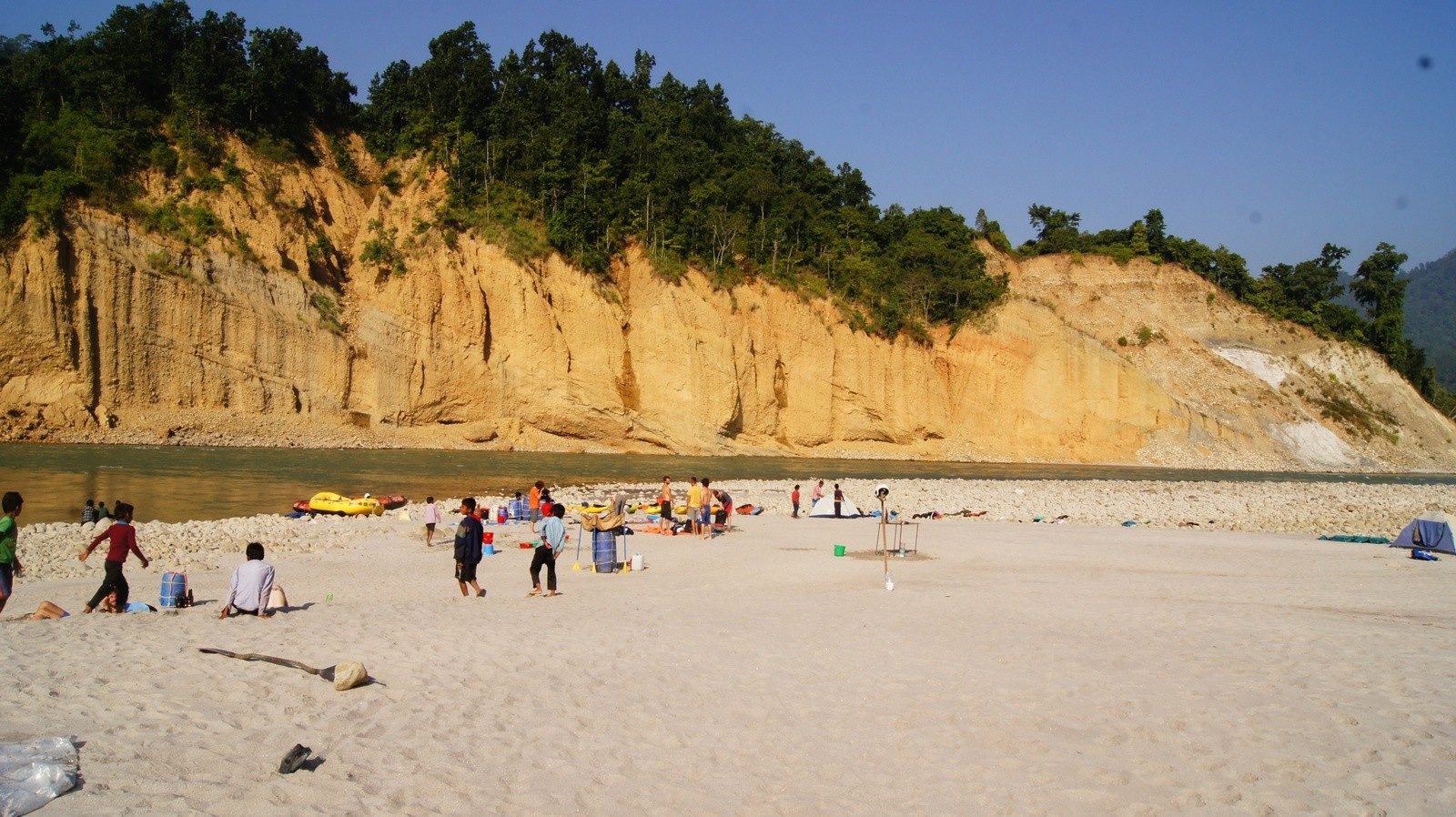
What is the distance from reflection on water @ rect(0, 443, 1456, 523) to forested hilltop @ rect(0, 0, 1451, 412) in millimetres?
12685

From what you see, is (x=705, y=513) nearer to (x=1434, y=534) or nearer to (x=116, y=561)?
(x=116, y=561)

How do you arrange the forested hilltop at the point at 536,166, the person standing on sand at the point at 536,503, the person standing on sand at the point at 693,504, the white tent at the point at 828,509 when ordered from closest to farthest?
1. the person standing on sand at the point at 693,504
2. the person standing on sand at the point at 536,503
3. the white tent at the point at 828,509
4. the forested hilltop at the point at 536,166

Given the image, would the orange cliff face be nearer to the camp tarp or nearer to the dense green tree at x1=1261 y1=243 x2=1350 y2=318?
the dense green tree at x1=1261 y1=243 x2=1350 y2=318

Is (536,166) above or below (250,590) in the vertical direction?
above

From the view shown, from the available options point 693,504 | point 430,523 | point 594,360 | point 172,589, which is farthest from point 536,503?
point 594,360

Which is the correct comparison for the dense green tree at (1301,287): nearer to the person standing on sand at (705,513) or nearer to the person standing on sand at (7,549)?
the person standing on sand at (705,513)

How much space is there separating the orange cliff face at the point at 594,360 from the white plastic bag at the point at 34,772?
136ft

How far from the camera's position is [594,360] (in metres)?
51.0

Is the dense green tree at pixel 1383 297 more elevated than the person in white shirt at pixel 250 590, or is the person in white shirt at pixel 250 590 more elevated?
the dense green tree at pixel 1383 297

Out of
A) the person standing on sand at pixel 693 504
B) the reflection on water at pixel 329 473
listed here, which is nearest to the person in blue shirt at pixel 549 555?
the person standing on sand at pixel 693 504

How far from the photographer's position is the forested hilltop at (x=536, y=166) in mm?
47031

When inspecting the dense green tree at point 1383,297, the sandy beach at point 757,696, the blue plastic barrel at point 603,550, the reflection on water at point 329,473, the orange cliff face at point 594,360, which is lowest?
the sandy beach at point 757,696

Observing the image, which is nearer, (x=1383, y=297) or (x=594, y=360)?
(x=594, y=360)

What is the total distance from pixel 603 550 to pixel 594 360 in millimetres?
36785
